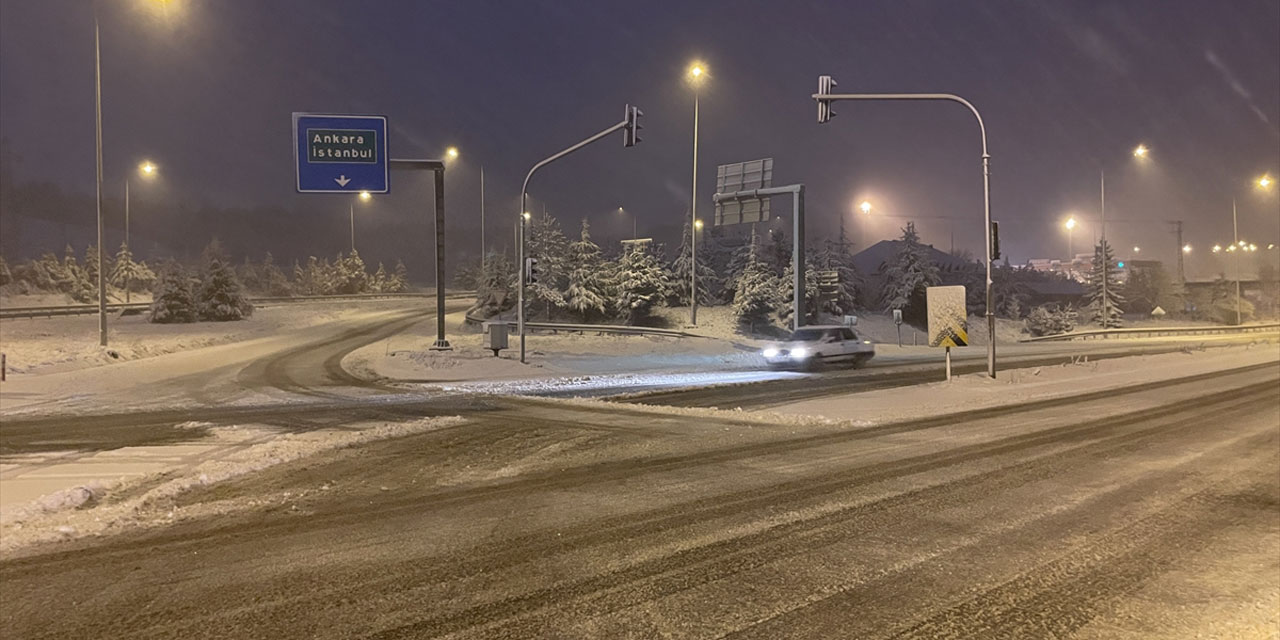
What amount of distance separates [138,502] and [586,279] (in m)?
37.8

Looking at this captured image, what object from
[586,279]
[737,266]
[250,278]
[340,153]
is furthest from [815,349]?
[250,278]

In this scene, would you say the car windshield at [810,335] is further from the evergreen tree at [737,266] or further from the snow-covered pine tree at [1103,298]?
the snow-covered pine tree at [1103,298]

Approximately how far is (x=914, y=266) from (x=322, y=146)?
47.1 m

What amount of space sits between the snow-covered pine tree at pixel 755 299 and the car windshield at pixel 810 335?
697 inches

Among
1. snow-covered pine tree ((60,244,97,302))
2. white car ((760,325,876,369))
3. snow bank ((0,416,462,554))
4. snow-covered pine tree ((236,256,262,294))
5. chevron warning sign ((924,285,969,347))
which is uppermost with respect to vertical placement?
snow-covered pine tree ((236,256,262,294))

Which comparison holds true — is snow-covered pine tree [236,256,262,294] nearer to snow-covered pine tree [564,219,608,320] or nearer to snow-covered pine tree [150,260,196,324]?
snow-covered pine tree [150,260,196,324]

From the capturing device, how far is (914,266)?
58.4 meters

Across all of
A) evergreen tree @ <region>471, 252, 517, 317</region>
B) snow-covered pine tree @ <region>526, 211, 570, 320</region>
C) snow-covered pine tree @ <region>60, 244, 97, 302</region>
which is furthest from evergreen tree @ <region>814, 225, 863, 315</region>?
snow-covered pine tree @ <region>60, 244, 97, 302</region>

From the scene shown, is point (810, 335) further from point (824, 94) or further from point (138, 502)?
point (138, 502)

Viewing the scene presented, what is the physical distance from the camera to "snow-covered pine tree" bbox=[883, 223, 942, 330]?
57.7m

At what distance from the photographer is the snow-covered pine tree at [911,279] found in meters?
57.7

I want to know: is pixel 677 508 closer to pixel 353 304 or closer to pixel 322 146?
pixel 322 146

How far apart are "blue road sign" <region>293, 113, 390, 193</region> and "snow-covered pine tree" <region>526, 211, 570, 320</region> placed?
21300 mm

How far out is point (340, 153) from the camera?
23703 mm
